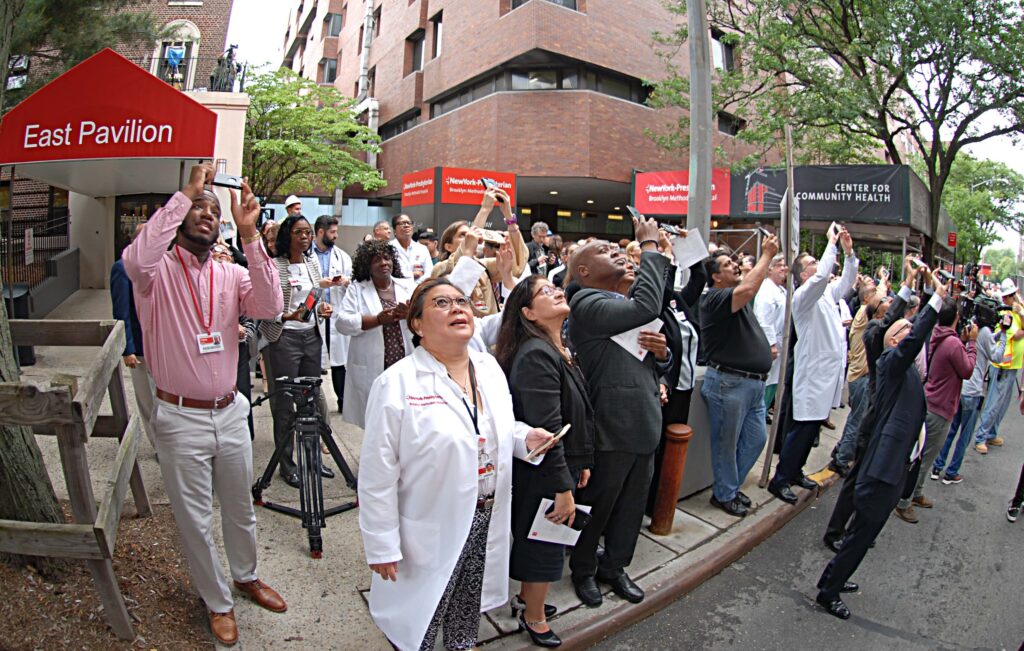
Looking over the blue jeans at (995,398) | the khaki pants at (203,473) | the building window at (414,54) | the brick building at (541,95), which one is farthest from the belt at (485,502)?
the building window at (414,54)

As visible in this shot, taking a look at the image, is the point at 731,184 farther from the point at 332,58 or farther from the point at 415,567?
the point at 332,58

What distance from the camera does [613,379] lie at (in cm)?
365

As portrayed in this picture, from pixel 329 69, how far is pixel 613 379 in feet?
141

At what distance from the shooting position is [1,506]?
2.93 m

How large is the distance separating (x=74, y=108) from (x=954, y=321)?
7420 millimetres

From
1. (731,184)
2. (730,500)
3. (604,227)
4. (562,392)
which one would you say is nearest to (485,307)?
(562,392)

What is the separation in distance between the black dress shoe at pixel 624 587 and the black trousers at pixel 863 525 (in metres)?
1.23

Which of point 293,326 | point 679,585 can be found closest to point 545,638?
point 679,585

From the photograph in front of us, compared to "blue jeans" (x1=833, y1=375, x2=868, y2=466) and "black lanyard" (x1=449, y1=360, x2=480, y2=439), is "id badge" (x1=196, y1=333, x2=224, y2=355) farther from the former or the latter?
"blue jeans" (x1=833, y1=375, x2=868, y2=466)

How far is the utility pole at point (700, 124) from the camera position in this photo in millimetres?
6293

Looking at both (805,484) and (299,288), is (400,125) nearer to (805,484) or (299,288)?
(299,288)

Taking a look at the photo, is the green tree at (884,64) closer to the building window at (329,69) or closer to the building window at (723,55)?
the building window at (723,55)

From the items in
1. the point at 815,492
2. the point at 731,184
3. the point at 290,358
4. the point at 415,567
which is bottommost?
the point at 815,492

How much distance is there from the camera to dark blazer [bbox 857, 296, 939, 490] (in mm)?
3896
